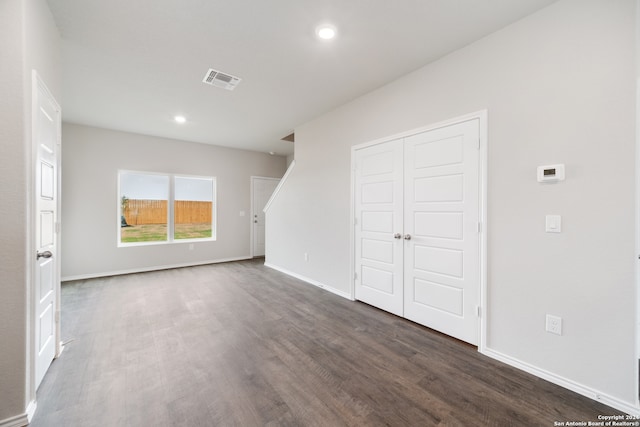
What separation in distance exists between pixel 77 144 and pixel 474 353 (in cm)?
664

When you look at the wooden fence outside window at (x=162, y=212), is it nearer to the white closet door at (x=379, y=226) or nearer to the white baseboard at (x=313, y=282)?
the white baseboard at (x=313, y=282)

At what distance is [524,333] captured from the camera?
6.63ft

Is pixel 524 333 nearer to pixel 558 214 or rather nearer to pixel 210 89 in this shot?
pixel 558 214

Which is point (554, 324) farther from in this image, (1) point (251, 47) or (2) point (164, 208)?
(2) point (164, 208)

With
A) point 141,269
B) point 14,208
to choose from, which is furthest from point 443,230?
point 141,269

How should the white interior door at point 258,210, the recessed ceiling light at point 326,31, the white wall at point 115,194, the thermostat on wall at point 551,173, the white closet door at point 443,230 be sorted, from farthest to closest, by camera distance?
the white interior door at point 258,210 < the white wall at point 115,194 < the white closet door at point 443,230 < the recessed ceiling light at point 326,31 < the thermostat on wall at point 551,173

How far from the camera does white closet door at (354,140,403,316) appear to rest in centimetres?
299

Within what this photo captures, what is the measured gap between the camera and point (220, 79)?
9.87 feet

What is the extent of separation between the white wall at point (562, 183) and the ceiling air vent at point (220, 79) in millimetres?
2219

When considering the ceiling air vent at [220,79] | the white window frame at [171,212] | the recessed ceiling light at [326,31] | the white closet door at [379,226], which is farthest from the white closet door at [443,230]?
the white window frame at [171,212]

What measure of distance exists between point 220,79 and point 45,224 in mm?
2189


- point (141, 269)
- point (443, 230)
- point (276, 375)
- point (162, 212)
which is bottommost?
point (276, 375)

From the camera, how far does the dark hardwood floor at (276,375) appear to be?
1.56 metres

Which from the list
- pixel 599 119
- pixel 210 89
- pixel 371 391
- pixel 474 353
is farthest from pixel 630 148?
pixel 210 89
